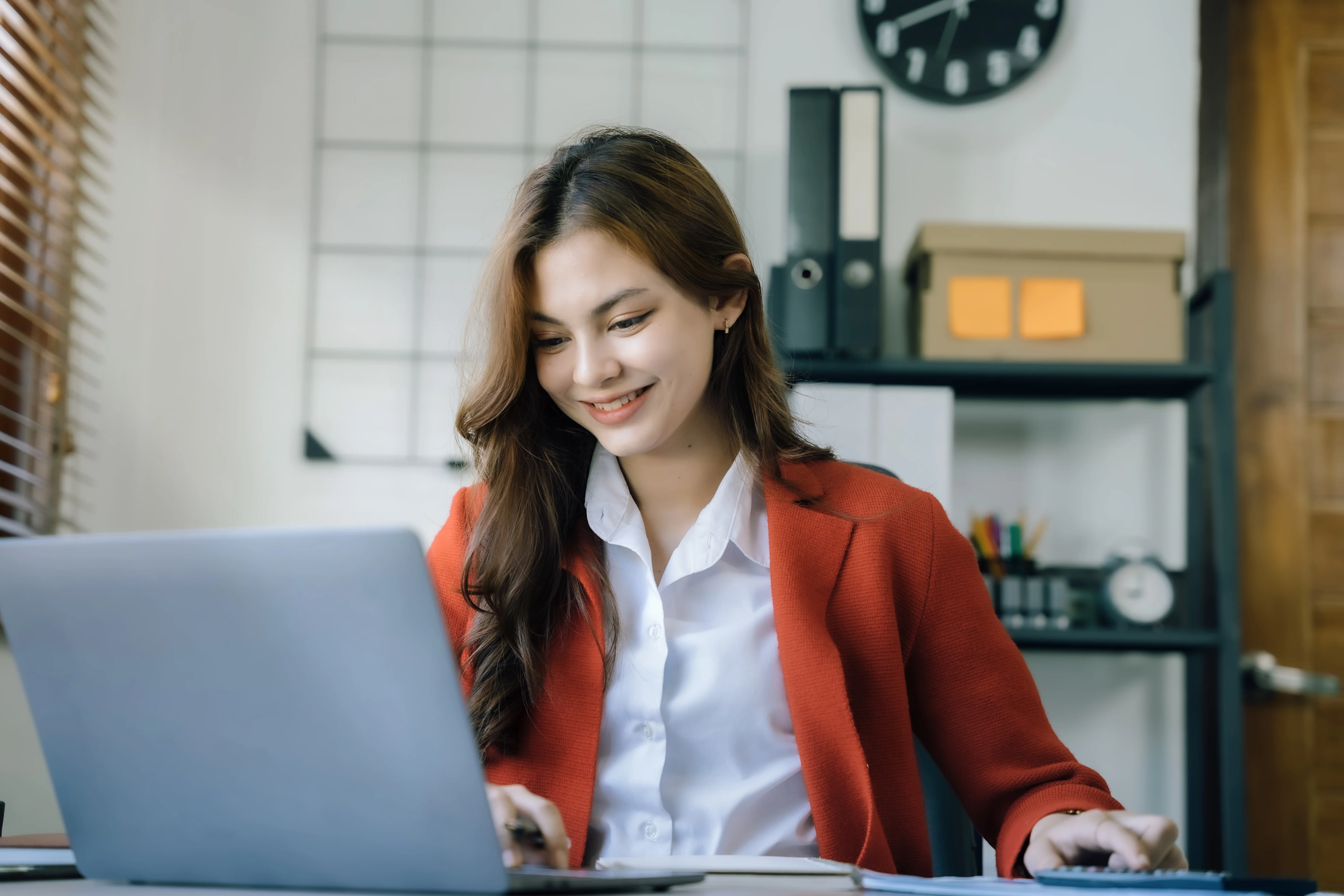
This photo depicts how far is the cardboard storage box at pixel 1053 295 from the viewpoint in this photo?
1993 mm

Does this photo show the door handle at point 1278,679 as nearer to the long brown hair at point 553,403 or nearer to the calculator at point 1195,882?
the long brown hair at point 553,403

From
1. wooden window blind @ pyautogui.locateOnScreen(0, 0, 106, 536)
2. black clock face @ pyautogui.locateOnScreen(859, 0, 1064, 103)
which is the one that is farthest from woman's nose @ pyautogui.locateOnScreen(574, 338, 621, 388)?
black clock face @ pyautogui.locateOnScreen(859, 0, 1064, 103)

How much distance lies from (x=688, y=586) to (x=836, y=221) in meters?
1.07

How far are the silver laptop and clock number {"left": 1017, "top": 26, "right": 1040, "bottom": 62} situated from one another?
83.3 inches

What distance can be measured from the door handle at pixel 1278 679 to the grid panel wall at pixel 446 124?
1.37 m

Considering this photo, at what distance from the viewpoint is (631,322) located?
1.10 metres

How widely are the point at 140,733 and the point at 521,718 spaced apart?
1.61ft

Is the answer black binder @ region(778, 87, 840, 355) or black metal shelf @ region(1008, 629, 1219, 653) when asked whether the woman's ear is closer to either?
black binder @ region(778, 87, 840, 355)

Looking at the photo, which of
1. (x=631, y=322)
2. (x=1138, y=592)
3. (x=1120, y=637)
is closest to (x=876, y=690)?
(x=631, y=322)

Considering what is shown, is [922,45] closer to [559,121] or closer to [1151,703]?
[559,121]

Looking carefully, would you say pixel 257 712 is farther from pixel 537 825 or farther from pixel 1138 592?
pixel 1138 592

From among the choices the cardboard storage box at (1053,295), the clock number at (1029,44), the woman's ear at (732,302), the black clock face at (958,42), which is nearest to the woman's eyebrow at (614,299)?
the woman's ear at (732,302)

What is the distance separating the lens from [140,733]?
0.58 meters

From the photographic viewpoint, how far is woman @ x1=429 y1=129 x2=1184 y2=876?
3.26 ft
